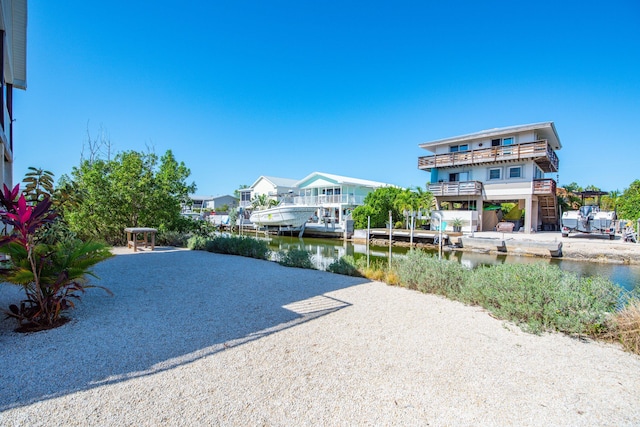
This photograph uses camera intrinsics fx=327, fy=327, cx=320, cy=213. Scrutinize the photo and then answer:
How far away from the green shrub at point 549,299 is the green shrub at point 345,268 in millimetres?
3420

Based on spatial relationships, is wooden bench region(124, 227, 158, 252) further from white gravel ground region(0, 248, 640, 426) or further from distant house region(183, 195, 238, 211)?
distant house region(183, 195, 238, 211)

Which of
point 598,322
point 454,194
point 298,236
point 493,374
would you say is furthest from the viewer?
point 298,236

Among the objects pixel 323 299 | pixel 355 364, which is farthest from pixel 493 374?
pixel 323 299

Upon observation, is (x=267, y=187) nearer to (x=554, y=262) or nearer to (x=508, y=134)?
(x=508, y=134)

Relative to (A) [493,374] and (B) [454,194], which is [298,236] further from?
(A) [493,374]

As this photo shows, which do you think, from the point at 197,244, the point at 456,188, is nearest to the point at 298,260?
the point at 197,244

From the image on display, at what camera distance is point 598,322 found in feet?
13.4

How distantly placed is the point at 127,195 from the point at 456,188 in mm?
22300

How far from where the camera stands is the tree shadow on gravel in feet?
9.66

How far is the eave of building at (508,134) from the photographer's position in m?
23.0

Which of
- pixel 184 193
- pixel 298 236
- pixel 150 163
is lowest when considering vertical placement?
pixel 298 236

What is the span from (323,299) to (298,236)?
24.5 metres

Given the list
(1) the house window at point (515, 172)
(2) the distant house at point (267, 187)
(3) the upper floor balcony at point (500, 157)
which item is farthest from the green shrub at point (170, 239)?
(2) the distant house at point (267, 187)

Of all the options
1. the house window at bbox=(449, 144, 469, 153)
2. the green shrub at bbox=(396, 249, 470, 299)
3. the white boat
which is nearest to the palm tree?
the white boat
